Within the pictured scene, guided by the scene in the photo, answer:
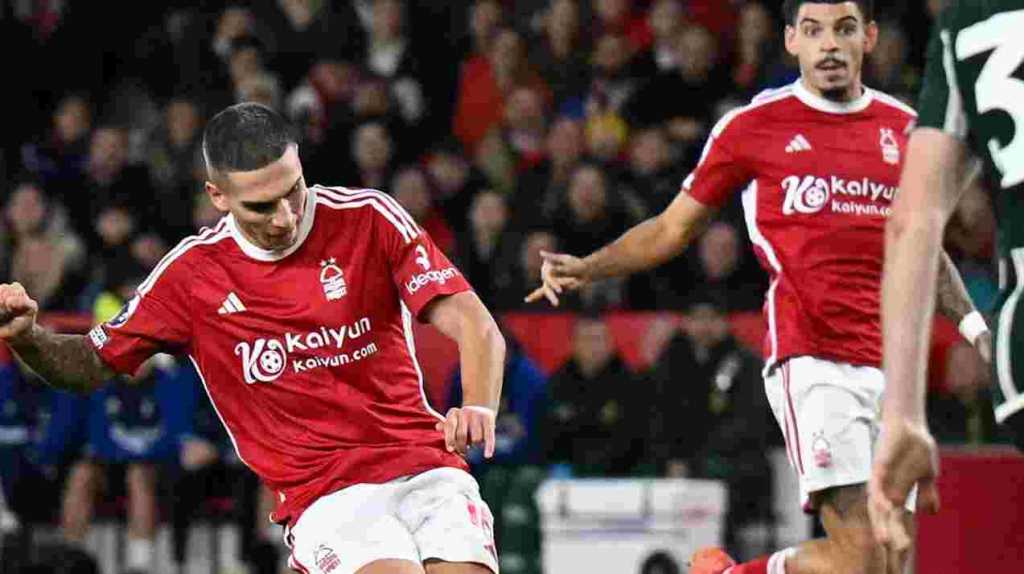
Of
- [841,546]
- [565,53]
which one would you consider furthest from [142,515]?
[841,546]

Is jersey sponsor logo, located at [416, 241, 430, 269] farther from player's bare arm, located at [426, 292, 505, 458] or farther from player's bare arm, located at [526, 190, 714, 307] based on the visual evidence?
player's bare arm, located at [526, 190, 714, 307]

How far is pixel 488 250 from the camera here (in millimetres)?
12148

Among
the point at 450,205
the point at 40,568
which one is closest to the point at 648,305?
the point at 450,205

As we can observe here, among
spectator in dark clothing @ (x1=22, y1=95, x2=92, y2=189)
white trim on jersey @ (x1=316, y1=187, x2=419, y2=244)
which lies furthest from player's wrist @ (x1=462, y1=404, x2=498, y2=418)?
spectator in dark clothing @ (x1=22, y1=95, x2=92, y2=189)

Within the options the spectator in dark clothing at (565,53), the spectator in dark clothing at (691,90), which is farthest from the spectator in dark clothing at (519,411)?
the spectator in dark clothing at (565,53)

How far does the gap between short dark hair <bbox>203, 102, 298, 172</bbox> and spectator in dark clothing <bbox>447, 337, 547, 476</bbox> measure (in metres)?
5.14

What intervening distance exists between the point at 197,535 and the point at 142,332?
5826 mm

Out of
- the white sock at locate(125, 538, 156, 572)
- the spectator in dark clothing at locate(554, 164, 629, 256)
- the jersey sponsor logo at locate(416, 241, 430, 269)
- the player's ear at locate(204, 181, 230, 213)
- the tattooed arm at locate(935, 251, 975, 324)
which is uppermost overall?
the spectator in dark clothing at locate(554, 164, 629, 256)

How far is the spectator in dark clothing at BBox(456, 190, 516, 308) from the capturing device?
12000 mm

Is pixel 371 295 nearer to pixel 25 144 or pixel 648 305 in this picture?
pixel 648 305

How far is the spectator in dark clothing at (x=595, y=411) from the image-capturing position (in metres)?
10.9

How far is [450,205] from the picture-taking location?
1267 cm

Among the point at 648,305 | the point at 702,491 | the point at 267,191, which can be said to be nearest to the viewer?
the point at 267,191

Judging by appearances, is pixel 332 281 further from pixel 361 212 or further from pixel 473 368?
pixel 473 368
